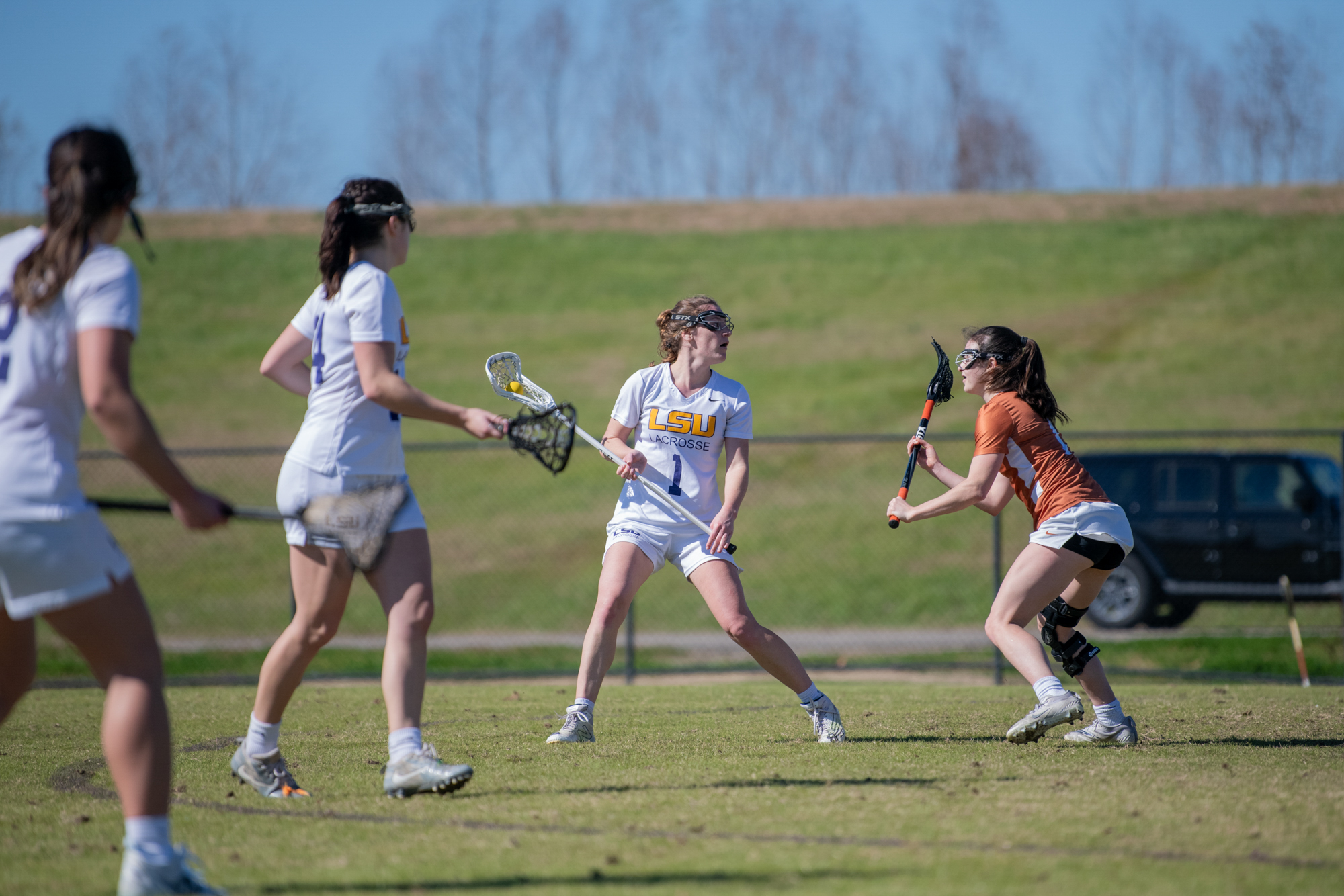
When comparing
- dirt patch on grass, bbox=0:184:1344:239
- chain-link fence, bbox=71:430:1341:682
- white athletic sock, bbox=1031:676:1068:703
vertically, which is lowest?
chain-link fence, bbox=71:430:1341:682

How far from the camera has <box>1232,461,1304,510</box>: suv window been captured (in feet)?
42.2

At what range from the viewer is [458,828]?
12.4 ft

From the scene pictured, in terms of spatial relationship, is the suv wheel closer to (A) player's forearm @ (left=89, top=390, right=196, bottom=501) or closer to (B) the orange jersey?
(B) the orange jersey

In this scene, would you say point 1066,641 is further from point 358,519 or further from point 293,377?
point 293,377

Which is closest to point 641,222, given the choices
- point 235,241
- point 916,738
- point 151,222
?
point 235,241

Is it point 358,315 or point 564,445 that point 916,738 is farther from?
point 358,315

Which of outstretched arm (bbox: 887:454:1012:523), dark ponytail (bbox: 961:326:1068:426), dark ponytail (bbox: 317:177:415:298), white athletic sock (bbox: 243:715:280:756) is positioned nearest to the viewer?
dark ponytail (bbox: 317:177:415:298)

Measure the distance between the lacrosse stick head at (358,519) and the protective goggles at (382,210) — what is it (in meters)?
0.99

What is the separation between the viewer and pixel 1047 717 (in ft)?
16.5

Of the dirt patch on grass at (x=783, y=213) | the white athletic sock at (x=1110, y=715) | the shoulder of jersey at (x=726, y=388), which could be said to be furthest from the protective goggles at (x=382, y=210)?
the dirt patch on grass at (x=783, y=213)

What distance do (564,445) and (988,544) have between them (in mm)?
14060

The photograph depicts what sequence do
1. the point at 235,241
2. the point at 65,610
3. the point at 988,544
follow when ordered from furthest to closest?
the point at 235,241, the point at 988,544, the point at 65,610

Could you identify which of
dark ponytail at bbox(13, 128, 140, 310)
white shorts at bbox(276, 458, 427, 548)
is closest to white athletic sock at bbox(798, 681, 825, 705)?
white shorts at bbox(276, 458, 427, 548)

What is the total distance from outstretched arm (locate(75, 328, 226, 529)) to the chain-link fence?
7.72 meters
